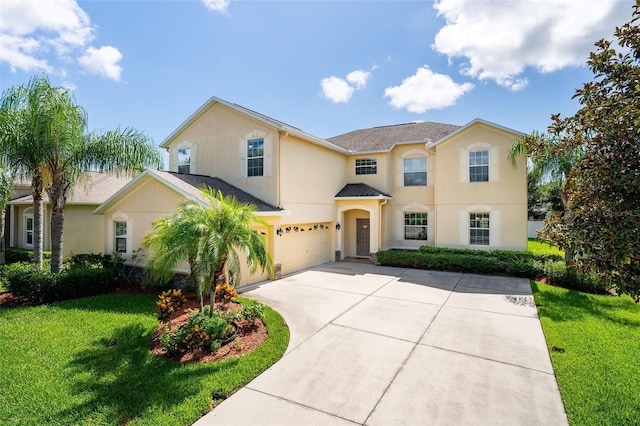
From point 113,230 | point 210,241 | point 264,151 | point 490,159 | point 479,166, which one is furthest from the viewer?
point 479,166

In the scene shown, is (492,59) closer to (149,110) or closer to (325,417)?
(325,417)

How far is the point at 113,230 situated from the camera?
43.4ft

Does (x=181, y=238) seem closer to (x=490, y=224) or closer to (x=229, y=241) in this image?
(x=229, y=241)

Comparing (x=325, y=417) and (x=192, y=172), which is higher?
(x=192, y=172)

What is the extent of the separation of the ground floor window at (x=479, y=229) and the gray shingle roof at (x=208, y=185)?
33.1ft

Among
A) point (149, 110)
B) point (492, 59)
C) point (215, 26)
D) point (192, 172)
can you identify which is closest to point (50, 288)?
point (192, 172)

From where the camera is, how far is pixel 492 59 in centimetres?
1305

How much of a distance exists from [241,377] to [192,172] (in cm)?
1253

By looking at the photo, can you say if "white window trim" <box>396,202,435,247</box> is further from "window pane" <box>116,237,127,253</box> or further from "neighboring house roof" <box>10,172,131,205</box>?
"neighboring house roof" <box>10,172,131,205</box>

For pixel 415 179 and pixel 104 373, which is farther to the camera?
pixel 415 179

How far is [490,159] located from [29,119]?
61.5 ft

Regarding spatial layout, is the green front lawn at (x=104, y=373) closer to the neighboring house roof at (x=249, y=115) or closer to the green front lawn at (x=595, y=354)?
the green front lawn at (x=595, y=354)

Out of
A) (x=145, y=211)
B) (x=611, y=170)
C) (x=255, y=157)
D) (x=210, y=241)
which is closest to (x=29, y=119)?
(x=145, y=211)

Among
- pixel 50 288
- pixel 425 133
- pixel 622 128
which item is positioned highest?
pixel 425 133
